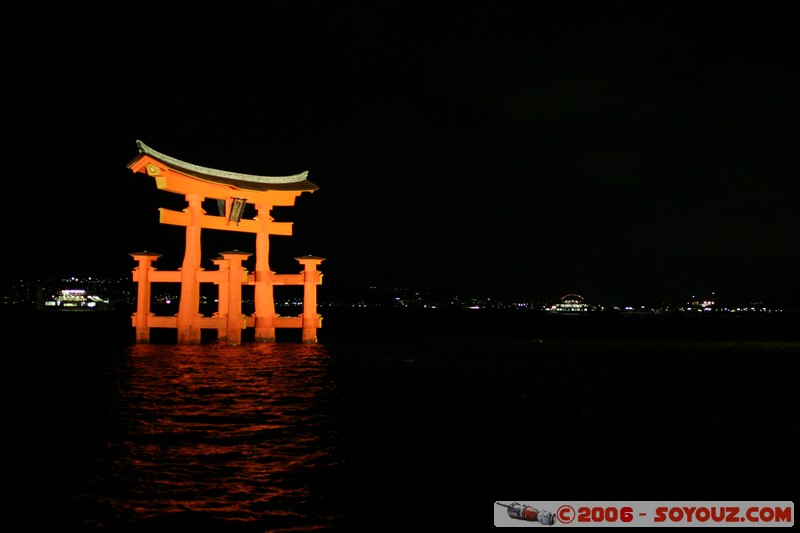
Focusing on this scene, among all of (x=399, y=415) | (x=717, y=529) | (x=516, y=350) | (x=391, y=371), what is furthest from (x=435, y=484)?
(x=516, y=350)

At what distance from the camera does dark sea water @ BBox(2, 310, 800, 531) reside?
6.75 m

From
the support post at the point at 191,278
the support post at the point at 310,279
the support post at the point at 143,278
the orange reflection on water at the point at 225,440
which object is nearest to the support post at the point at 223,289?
the support post at the point at 191,278

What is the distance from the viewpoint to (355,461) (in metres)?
8.61

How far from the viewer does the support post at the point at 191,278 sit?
25609 mm

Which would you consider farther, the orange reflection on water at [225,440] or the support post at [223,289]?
the support post at [223,289]

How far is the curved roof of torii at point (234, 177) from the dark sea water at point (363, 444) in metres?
8.46

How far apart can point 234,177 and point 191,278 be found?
15.6 ft

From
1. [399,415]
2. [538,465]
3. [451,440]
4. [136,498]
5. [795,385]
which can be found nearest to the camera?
[136,498]

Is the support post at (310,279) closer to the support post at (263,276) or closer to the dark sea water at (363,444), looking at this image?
the support post at (263,276)

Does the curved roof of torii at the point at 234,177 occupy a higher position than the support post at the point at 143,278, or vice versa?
the curved roof of torii at the point at 234,177

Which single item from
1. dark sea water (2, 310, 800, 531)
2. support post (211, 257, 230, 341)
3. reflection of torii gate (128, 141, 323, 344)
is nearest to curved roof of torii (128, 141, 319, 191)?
reflection of torii gate (128, 141, 323, 344)

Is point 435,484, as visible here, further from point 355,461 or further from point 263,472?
point 263,472

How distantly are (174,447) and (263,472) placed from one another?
6.60ft

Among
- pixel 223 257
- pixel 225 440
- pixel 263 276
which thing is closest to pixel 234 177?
pixel 223 257
